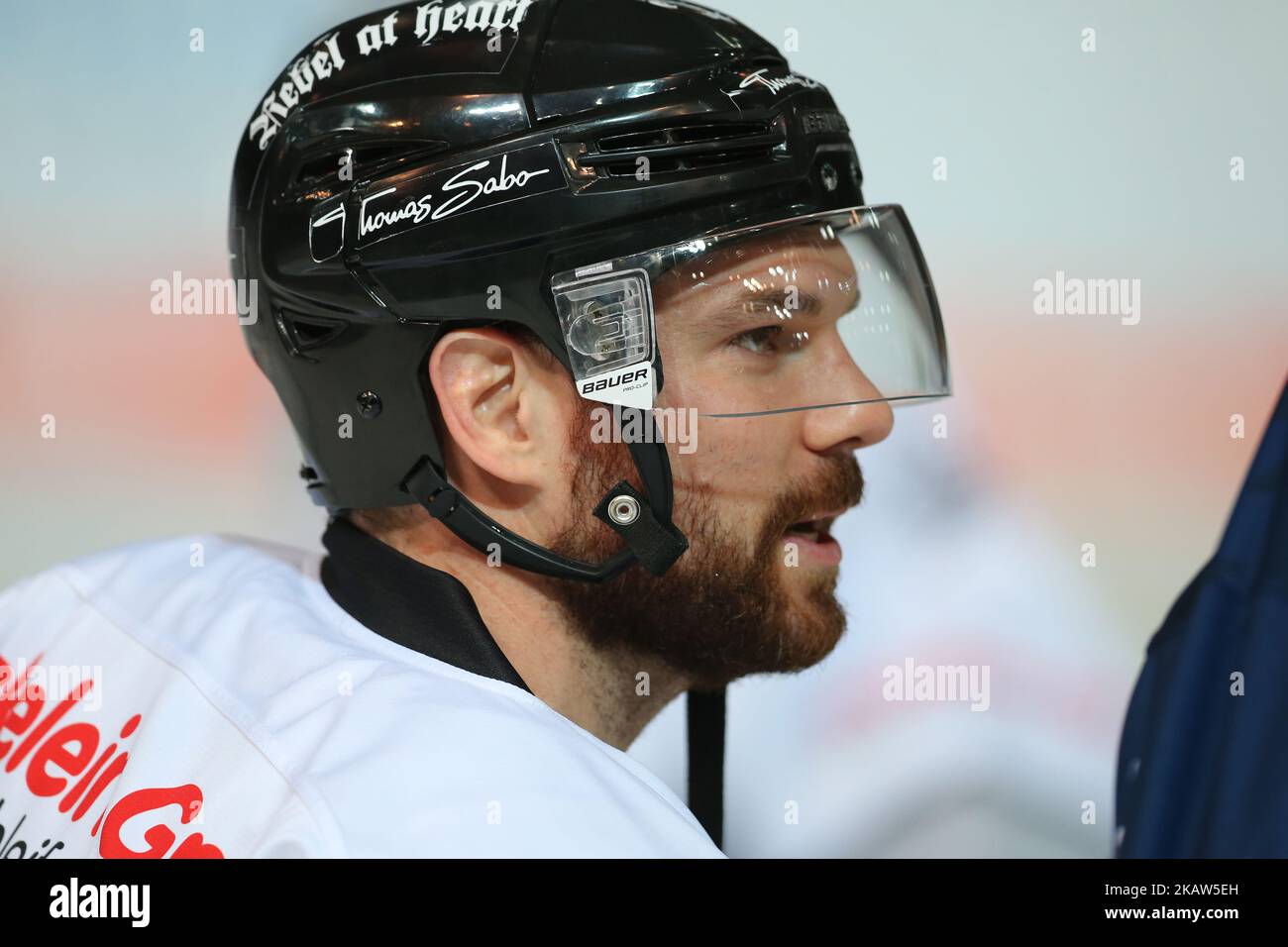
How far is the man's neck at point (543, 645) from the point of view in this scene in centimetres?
126

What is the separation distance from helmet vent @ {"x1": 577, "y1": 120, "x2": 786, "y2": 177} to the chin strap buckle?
32 cm

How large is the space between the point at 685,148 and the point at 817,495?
0.39 meters

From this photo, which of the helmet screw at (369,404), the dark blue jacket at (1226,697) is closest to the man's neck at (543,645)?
the helmet screw at (369,404)

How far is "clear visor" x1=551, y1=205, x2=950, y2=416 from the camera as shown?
3.82ft

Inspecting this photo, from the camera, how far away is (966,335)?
6.40ft

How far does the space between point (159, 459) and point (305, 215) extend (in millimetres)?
970

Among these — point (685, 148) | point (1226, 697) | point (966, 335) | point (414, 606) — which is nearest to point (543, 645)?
point (414, 606)

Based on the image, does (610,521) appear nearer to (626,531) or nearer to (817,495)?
(626,531)

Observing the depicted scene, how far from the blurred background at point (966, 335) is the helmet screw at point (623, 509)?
0.82m

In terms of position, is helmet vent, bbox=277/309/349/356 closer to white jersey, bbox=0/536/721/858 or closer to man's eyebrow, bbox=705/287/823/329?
white jersey, bbox=0/536/721/858
